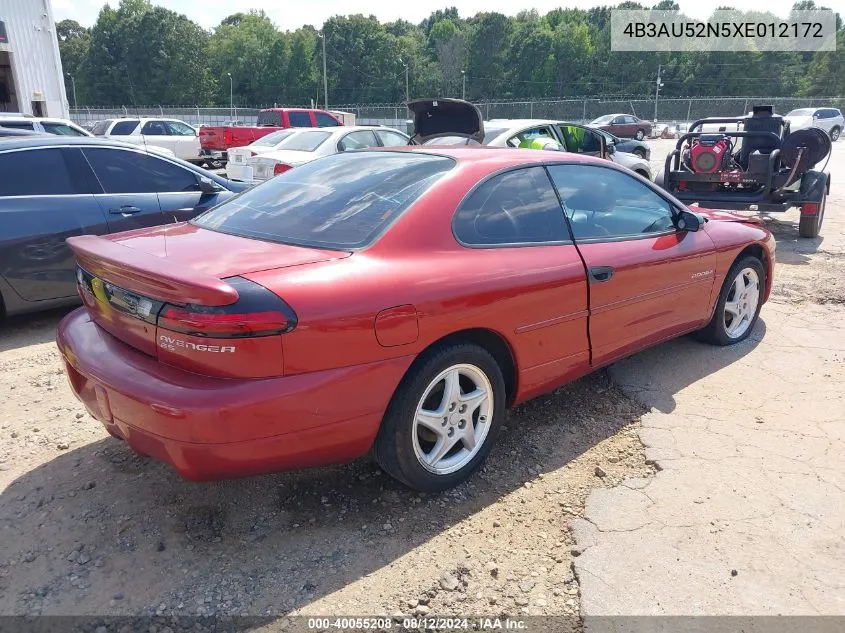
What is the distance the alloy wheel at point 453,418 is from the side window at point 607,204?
104cm

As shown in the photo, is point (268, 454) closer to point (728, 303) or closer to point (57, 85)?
point (728, 303)

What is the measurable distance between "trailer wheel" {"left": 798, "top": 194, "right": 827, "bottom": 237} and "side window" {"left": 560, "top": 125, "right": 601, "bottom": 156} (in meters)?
3.25

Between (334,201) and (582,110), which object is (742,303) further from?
(582,110)

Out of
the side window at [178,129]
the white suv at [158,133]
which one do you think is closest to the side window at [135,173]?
the white suv at [158,133]

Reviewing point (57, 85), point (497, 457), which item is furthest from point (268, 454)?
point (57, 85)

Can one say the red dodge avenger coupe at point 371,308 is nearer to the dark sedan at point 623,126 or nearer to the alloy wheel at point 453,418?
the alloy wheel at point 453,418

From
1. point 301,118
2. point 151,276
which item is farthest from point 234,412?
point 301,118

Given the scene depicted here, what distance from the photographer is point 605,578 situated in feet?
7.79

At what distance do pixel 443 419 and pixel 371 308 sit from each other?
2.23 ft

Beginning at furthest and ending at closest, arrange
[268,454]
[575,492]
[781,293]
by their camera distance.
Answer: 1. [781,293]
2. [575,492]
3. [268,454]

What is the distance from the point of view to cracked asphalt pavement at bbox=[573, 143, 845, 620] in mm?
2320

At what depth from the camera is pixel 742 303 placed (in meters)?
4.74

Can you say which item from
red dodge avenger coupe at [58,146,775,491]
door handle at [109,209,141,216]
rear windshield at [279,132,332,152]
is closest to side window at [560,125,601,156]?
rear windshield at [279,132,332,152]

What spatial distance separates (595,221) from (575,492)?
148 cm
